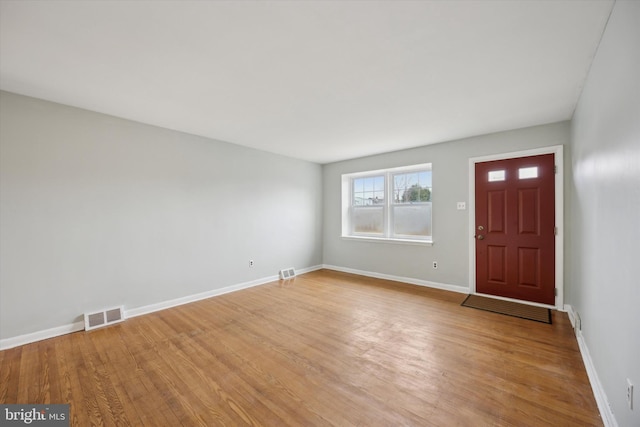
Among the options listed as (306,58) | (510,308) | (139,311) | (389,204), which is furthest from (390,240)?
(139,311)

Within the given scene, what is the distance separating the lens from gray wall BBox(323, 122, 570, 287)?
11.8ft

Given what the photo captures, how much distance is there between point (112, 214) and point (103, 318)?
124 cm

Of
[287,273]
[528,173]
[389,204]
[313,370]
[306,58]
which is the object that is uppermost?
[306,58]

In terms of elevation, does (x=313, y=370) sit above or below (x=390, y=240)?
below

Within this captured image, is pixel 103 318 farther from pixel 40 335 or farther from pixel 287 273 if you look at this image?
pixel 287 273

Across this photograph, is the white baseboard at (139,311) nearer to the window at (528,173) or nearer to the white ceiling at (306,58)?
the white ceiling at (306,58)

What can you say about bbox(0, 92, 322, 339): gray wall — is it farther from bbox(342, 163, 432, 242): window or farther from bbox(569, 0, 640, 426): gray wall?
bbox(569, 0, 640, 426): gray wall

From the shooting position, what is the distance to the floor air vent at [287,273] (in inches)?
199

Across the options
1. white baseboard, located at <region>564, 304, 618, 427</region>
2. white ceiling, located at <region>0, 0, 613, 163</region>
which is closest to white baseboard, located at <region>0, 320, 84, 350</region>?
white ceiling, located at <region>0, 0, 613, 163</region>

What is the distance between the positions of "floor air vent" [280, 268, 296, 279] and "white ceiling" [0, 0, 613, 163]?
2.99 m

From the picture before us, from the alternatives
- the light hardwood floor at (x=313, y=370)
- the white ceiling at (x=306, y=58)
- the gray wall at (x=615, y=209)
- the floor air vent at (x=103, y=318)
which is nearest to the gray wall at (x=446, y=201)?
the white ceiling at (x=306, y=58)

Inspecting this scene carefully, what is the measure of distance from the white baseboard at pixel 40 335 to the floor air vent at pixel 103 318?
82mm

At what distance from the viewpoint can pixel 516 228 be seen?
3.64 m

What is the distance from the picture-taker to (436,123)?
11.1 feet
